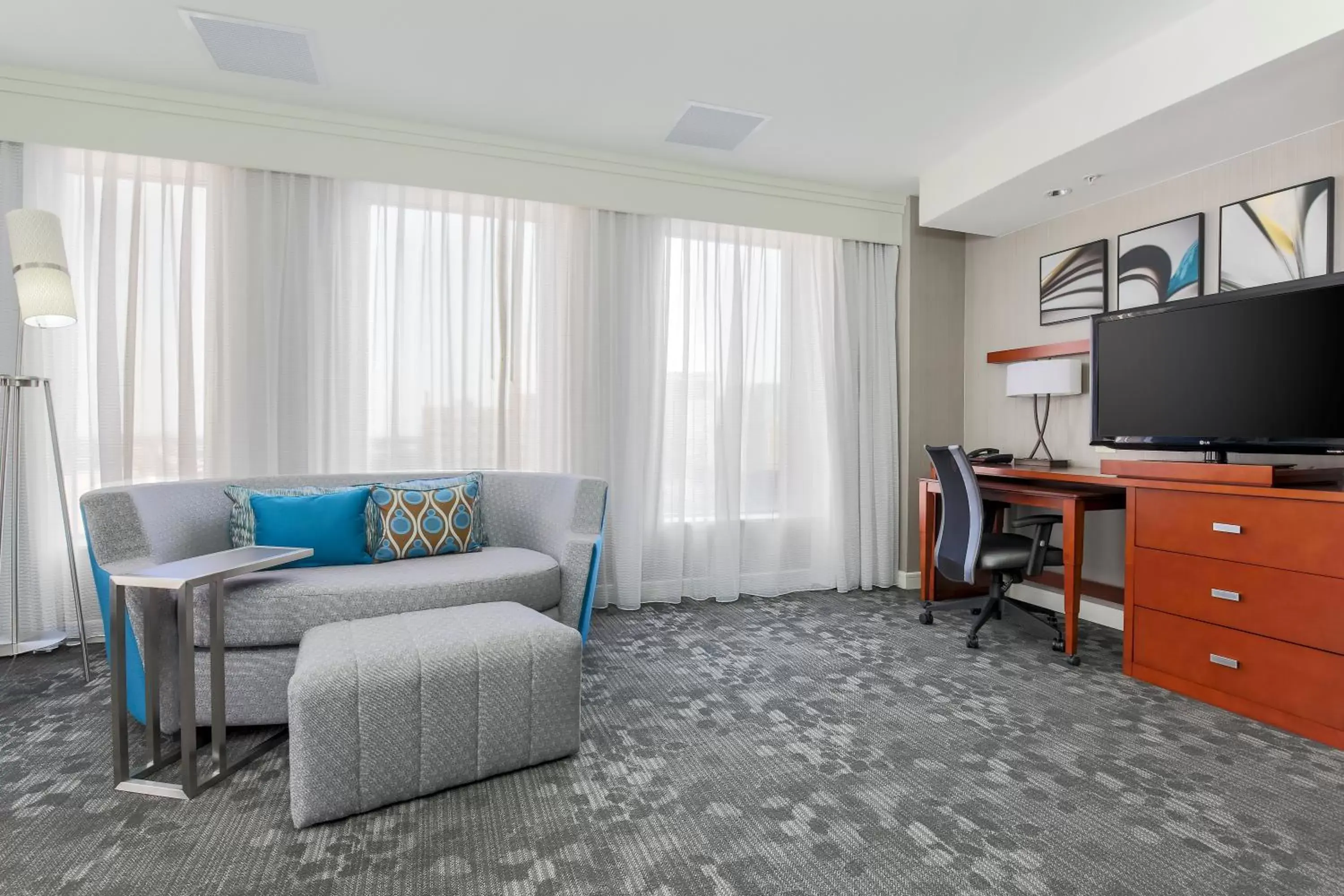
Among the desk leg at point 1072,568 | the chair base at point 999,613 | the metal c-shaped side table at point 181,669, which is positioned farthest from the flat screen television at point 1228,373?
the metal c-shaped side table at point 181,669

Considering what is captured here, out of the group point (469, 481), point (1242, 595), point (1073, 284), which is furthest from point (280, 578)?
point (1073, 284)

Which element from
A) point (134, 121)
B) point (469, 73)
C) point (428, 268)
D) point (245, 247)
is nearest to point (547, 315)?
point (428, 268)

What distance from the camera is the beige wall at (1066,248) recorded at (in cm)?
303

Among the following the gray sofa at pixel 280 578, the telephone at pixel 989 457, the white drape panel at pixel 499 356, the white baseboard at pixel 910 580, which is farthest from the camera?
the white baseboard at pixel 910 580

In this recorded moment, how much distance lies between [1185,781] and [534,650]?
6.53 ft

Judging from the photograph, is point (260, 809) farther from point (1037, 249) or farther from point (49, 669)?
point (1037, 249)

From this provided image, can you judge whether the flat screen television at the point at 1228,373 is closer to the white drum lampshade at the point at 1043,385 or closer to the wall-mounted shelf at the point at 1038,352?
the wall-mounted shelf at the point at 1038,352

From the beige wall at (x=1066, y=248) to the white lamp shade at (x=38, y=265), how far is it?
477cm

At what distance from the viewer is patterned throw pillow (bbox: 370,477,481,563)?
300 cm

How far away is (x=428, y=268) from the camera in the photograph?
3.79 meters

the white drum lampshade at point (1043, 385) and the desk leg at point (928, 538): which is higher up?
the white drum lampshade at point (1043, 385)

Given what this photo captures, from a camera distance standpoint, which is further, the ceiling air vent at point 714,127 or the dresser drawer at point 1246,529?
the ceiling air vent at point 714,127

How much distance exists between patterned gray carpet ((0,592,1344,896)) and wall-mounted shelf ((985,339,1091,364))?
74.6 inches

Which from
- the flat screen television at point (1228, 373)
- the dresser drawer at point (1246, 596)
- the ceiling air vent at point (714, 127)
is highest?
the ceiling air vent at point (714, 127)
